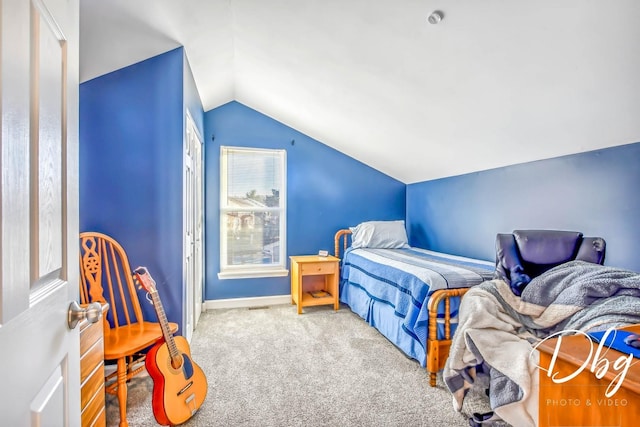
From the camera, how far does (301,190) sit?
383cm

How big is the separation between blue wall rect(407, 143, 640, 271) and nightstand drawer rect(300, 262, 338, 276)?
4.31ft

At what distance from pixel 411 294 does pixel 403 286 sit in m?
0.12

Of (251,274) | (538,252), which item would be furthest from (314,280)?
(538,252)

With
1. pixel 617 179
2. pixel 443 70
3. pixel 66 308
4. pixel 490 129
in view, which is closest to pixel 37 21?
pixel 66 308

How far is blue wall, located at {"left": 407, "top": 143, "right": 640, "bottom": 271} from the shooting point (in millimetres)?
1853

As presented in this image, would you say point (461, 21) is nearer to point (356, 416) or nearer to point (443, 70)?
point (443, 70)

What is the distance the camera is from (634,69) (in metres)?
1.43

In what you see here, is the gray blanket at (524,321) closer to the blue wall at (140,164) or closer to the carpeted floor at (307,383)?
the carpeted floor at (307,383)

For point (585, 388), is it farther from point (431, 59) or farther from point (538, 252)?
point (431, 59)

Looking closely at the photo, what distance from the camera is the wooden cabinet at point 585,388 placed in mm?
817

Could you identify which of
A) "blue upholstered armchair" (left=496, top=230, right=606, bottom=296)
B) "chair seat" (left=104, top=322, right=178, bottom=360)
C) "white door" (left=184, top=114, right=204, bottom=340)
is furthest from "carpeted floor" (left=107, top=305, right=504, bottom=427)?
"blue upholstered armchair" (left=496, top=230, right=606, bottom=296)

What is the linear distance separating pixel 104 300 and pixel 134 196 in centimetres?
70

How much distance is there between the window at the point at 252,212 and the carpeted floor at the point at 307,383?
898 millimetres

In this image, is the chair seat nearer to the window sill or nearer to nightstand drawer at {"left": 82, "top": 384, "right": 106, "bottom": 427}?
nightstand drawer at {"left": 82, "top": 384, "right": 106, "bottom": 427}
